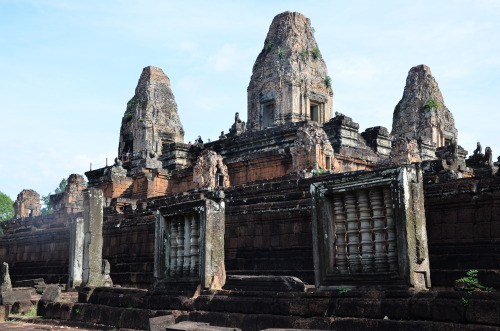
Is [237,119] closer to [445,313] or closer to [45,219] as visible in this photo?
[45,219]

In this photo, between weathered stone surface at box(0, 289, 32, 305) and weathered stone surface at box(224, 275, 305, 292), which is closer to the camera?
weathered stone surface at box(224, 275, 305, 292)

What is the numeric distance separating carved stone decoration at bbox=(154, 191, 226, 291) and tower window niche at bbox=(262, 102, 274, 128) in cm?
2096

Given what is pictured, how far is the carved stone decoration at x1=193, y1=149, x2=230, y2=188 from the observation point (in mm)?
24047

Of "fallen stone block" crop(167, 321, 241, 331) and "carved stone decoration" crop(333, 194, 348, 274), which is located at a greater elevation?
"carved stone decoration" crop(333, 194, 348, 274)

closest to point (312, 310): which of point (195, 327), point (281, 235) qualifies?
point (195, 327)

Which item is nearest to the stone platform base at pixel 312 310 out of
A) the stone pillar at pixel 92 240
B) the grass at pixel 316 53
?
the stone pillar at pixel 92 240

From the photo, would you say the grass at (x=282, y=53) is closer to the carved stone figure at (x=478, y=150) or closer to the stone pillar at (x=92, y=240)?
the carved stone figure at (x=478, y=150)

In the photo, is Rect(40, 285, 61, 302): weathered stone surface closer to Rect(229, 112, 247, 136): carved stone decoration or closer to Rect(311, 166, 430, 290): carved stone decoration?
Rect(311, 166, 430, 290): carved stone decoration

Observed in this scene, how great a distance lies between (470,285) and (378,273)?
4.21 ft

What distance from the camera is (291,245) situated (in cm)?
1347

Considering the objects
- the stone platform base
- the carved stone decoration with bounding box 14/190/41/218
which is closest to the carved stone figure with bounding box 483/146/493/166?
the stone platform base

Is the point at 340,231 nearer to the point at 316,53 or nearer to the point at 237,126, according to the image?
the point at 237,126

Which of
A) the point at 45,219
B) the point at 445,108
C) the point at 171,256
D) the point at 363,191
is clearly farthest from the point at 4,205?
the point at 363,191

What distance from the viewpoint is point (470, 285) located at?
695cm
